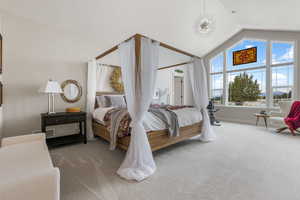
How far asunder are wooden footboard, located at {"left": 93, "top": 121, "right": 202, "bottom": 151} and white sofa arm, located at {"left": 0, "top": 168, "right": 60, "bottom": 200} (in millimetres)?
1362

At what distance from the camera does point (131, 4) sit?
10.8 feet

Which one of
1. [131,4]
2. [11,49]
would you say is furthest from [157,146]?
[11,49]

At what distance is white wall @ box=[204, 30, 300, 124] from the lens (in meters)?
4.82

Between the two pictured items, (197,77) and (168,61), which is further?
(168,61)

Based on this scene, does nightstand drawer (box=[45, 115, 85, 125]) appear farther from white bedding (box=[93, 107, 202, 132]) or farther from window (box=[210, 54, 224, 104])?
window (box=[210, 54, 224, 104])

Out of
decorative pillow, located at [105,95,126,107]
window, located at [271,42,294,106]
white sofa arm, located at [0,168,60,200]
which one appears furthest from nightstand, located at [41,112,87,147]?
window, located at [271,42,294,106]

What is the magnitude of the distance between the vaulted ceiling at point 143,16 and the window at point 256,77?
2.89 feet

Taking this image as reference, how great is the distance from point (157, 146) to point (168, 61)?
449 centimetres

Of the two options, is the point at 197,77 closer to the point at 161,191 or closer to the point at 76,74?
the point at 161,191

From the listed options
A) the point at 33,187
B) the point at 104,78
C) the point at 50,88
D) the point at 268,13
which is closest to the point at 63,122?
the point at 50,88

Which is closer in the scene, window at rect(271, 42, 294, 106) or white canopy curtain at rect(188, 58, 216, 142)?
white canopy curtain at rect(188, 58, 216, 142)

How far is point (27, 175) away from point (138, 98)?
4.82ft

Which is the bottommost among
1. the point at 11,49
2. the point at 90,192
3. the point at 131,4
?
the point at 90,192

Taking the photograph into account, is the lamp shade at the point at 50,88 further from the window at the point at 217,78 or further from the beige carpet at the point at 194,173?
the window at the point at 217,78
